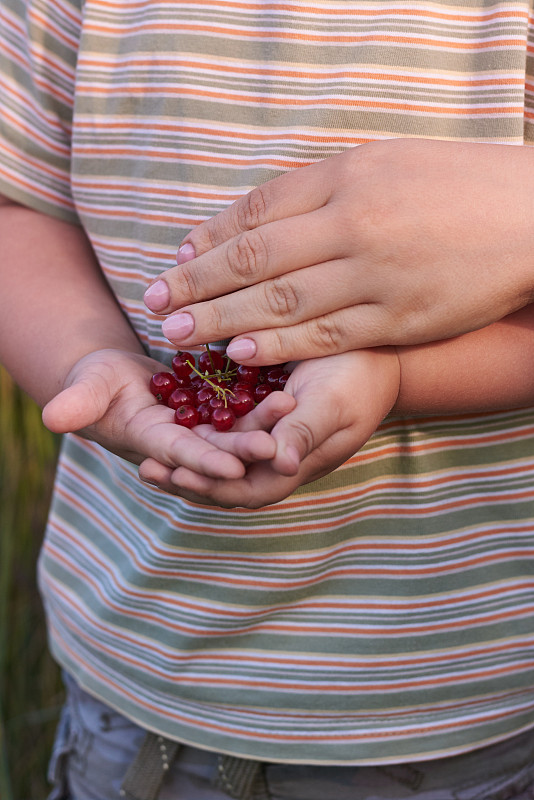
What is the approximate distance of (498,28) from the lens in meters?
→ 0.88

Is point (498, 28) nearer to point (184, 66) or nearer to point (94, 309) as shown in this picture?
point (184, 66)

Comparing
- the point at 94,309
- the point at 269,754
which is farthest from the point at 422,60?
the point at 269,754

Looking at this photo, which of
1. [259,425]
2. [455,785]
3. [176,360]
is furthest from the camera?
[455,785]

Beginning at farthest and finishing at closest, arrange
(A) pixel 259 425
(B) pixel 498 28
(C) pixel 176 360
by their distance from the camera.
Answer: (C) pixel 176 360 < (B) pixel 498 28 < (A) pixel 259 425

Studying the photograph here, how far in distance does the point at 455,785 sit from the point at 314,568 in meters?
0.44

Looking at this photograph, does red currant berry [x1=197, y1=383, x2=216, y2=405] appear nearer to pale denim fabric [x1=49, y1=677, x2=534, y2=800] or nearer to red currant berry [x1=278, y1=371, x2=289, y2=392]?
red currant berry [x1=278, y1=371, x2=289, y2=392]

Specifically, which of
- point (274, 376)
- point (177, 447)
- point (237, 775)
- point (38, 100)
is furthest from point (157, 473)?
point (38, 100)

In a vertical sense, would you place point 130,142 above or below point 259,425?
above

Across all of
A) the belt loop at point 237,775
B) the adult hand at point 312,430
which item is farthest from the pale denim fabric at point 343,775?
the adult hand at point 312,430

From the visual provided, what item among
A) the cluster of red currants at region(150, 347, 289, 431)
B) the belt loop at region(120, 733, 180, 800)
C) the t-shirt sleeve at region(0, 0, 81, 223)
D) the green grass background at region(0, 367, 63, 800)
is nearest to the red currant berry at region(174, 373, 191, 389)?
the cluster of red currants at region(150, 347, 289, 431)

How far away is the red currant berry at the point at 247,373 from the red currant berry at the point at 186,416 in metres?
0.09

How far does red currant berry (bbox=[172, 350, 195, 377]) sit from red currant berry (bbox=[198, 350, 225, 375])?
15 millimetres

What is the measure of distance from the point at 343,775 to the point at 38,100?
1.21 m

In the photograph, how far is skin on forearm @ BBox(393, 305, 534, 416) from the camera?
89 centimetres
